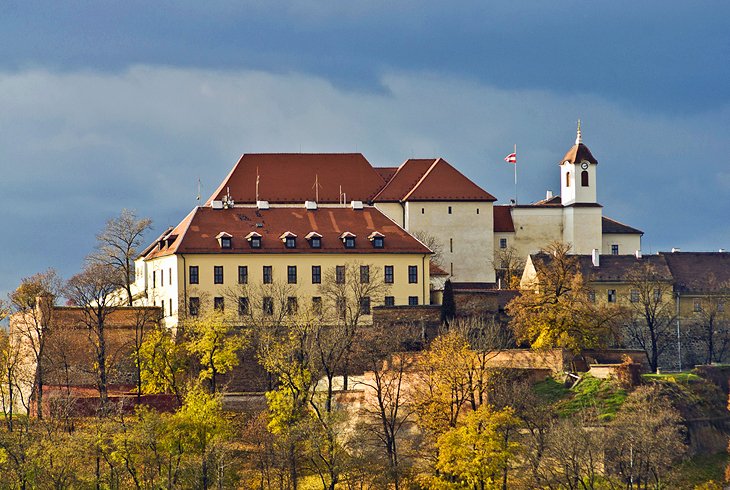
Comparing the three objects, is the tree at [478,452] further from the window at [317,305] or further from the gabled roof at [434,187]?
the gabled roof at [434,187]

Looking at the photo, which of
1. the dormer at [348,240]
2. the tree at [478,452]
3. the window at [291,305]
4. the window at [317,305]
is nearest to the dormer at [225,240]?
the window at [291,305]

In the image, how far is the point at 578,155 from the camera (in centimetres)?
10644

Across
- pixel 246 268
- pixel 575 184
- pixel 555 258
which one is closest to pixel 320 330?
pixel 246 268

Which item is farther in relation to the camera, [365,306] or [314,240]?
[314,240]

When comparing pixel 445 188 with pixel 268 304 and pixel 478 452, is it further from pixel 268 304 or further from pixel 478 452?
pixel 478 452

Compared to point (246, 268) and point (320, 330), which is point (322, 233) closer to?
point (246, 268)

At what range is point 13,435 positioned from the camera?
225 ft

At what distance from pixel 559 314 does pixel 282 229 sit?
1809 centimetres

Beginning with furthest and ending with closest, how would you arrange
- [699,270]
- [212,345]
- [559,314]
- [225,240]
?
[699,270] → [225,240] → [559,314] → [212,345]

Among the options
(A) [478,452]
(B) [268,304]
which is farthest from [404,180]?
(A) [478,452]

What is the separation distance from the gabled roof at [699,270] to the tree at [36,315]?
37078 mm

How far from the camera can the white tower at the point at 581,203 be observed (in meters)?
104

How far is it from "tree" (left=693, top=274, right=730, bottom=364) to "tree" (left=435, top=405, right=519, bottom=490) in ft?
90.1

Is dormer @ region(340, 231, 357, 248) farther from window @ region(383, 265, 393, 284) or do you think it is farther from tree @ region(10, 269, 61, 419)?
tree @ region(10, 269, 61, 419)
